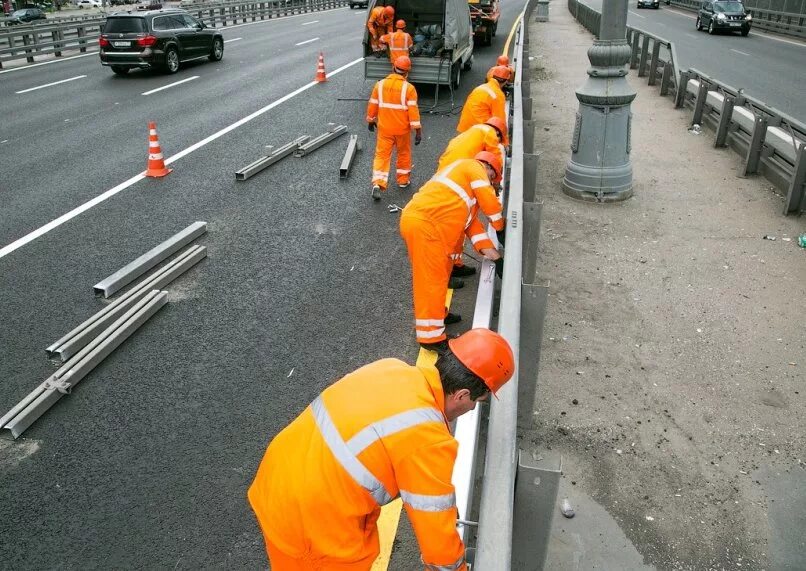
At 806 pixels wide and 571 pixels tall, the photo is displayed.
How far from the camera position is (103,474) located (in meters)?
4.32

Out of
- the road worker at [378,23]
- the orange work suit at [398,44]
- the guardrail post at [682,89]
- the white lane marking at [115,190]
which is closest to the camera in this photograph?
the white lane marking at [115,190]

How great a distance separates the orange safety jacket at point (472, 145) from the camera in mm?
6629

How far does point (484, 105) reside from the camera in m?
9.12

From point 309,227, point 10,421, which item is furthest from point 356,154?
point 10,421

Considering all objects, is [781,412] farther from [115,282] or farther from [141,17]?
[141,17]

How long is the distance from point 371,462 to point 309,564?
1.83 feet

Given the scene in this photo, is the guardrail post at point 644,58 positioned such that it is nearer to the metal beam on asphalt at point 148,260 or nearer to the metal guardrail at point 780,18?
the metal beam on asphalt at point 148,260

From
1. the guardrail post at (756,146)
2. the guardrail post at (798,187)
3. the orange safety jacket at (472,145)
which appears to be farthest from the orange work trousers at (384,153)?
the guardrail post at (756,146)

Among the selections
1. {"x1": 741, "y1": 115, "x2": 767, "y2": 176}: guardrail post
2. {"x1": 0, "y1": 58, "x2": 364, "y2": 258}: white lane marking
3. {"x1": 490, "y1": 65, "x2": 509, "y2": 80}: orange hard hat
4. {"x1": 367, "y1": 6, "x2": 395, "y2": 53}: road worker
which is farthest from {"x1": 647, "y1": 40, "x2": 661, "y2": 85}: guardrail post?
{"x1": 490, "y1": 65, "x2": 509, "y2": 80}: orange hard hat

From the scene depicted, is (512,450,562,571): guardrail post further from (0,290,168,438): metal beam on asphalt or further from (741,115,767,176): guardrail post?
(741,115,767,176): guardrail post

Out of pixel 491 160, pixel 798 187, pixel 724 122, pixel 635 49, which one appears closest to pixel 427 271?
pixel 491 160

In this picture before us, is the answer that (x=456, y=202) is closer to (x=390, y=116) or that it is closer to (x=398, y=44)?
(x=390, y=116)

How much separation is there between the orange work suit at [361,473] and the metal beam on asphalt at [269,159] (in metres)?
8.24

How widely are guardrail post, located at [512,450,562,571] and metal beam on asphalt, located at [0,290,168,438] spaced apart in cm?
371
